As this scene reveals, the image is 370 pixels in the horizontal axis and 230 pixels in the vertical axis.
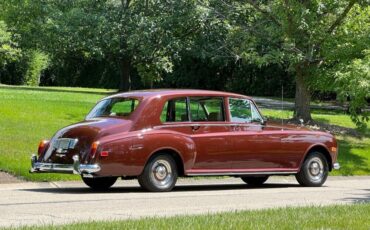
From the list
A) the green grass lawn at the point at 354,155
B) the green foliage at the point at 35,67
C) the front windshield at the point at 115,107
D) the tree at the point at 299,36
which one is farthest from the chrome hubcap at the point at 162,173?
the green foliage at the point at 35,67

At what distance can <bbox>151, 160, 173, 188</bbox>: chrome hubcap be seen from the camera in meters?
13.4

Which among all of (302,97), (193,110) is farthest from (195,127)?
(302,97)

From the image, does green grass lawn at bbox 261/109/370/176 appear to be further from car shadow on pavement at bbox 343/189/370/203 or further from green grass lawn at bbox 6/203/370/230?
green grass lawn at bbox 6/203/370/230

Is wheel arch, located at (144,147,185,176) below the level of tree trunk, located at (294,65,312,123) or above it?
below

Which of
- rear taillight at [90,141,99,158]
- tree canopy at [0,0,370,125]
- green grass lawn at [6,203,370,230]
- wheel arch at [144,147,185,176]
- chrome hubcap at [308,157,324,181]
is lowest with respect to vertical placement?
chrome hubcap at [308,157,324,181]

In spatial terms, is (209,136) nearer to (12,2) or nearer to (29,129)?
(29,129)

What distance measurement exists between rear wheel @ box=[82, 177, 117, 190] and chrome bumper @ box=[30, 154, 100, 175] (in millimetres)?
973

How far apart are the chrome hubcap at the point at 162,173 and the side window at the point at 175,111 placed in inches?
33.5

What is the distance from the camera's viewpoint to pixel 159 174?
44.1 feet

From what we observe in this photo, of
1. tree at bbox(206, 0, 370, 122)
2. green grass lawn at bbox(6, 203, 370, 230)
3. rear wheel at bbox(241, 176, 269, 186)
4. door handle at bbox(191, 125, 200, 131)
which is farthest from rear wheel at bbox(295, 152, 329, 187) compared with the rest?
tree at bbox(206, 0, 370, 122)

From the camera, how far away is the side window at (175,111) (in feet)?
45.7

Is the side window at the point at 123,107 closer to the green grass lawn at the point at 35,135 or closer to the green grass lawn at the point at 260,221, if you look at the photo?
the green grass lawn at the point at 35,135

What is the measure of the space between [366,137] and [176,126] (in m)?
14.7

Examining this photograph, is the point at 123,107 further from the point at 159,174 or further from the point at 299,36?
the point at 299,36
